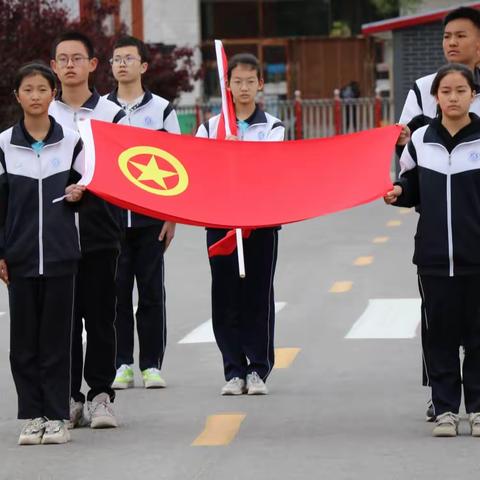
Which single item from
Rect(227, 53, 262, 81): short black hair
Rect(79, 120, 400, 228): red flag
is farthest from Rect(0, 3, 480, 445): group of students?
Rect(227, 53, 262, 81): short black hair

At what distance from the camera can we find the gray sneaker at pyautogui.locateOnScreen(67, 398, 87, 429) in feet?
32.0

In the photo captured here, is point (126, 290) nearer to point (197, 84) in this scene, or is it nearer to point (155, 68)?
point (155, 68)

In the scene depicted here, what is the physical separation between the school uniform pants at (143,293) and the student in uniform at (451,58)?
2.18 m

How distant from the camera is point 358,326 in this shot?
46.5ft

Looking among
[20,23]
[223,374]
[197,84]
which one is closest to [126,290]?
[223,374]

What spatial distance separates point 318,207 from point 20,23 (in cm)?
1683

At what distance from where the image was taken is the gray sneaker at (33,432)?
9133 millimetres

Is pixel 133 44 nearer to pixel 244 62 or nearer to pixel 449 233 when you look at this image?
pixel 244 62

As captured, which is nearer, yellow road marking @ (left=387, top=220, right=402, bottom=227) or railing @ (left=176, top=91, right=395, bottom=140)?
yellow road marking @ (left=387, top=220, right=402, bottom=227)

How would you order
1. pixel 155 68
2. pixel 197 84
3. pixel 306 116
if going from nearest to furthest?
pixel 155 68, pixel 306 116, pixel 197 84

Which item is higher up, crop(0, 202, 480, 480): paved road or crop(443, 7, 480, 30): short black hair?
crop(443, 7, 480, 30): short black hair

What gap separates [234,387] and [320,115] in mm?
32183

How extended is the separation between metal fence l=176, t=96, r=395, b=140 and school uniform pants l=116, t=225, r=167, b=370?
99.0ft

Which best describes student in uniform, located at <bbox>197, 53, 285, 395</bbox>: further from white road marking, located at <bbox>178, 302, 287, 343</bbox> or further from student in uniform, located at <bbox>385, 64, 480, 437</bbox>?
white road marking, located at <bbox>178, 302, 287, 343</bbox>
